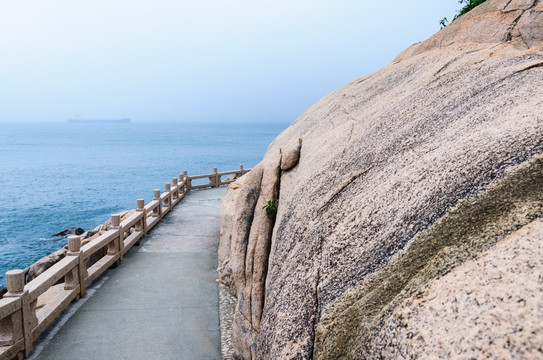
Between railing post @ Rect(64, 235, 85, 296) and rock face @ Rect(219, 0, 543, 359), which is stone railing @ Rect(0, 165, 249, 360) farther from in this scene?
rock face @ Rect(219, 0, 543, 359)

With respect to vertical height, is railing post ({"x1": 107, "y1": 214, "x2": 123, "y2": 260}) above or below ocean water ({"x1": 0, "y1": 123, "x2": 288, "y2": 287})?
above

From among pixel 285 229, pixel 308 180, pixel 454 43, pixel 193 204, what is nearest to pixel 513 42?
pixel 454 43

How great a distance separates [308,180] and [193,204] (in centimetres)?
1320

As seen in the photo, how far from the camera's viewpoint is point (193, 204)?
58.4ft

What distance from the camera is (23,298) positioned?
19.5 feet

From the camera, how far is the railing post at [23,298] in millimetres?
5828

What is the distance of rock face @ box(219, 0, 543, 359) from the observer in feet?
7.33

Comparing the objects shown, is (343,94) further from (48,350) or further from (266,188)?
(48,350)

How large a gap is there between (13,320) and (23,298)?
0.31m

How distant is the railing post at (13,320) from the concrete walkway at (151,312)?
0.48m

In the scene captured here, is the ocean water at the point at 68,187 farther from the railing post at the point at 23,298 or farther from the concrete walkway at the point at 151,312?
the railing post at the point at 23,298

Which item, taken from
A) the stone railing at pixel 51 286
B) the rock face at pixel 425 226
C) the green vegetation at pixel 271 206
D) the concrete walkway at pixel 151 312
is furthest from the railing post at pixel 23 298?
the green vegetation at pixel 271 206

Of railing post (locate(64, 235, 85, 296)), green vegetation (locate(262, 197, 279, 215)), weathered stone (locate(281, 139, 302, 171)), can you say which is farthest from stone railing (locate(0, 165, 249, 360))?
weathered stone (locate(281, 139, 302, 171))

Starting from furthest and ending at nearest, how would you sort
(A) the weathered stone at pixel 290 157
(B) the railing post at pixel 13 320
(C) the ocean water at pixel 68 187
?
(C) the ocean water at pixel 68 187
(A) the weathered stone at pixel 290 157
(B) the railing post at pixel 13 320
